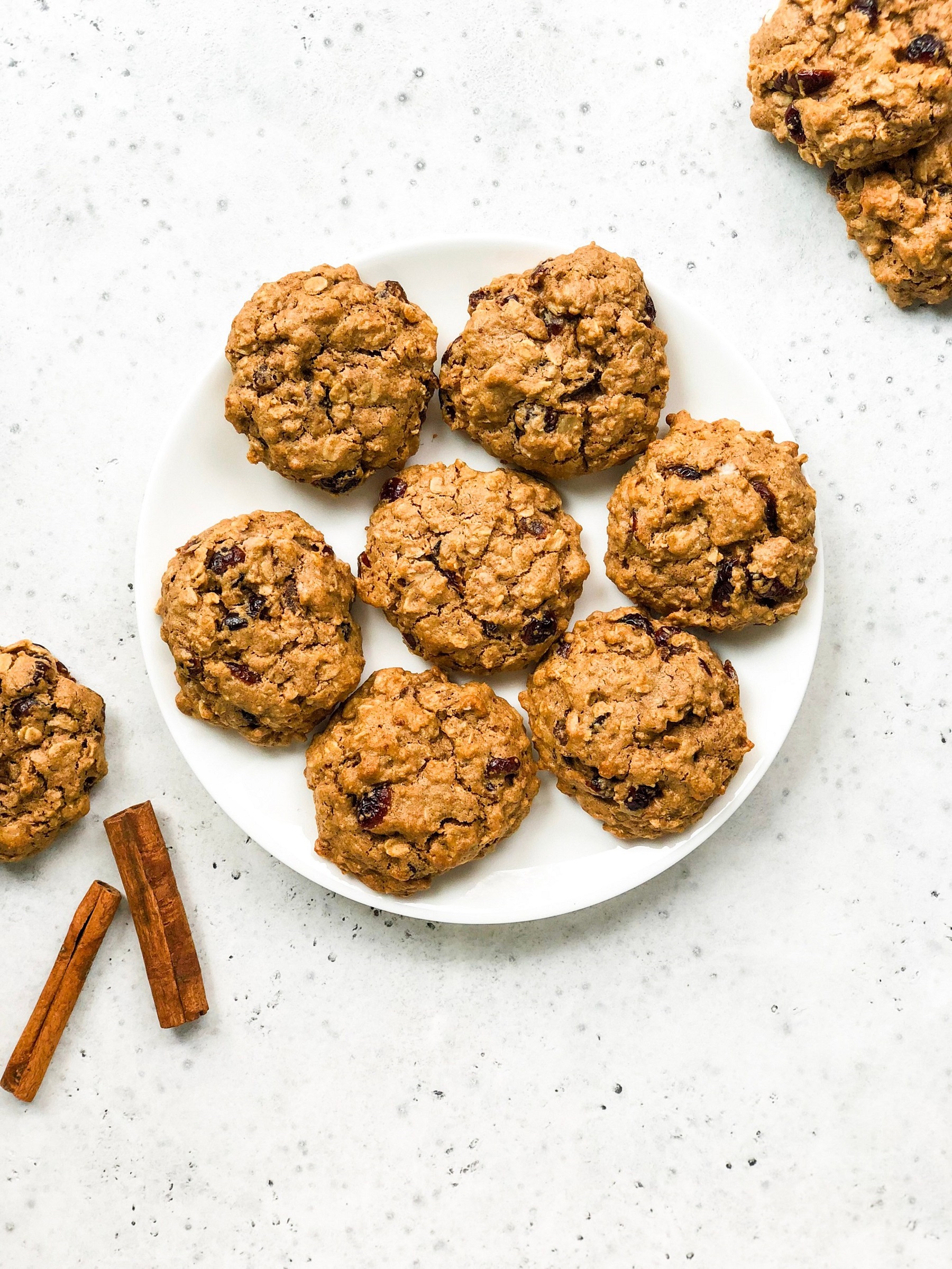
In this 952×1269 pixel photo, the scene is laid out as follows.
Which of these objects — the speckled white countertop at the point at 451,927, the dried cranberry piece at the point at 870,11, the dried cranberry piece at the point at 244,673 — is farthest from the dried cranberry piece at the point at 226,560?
the dried cranberry piece at the point at 870,11

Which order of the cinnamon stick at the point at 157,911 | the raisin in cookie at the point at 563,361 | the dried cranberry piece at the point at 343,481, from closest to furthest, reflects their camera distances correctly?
1. the raisin in cookie at the point at 563,361
2. the dried cranberry piece at the point at 343,481
3. the cinnamon stick at the point at 157,911

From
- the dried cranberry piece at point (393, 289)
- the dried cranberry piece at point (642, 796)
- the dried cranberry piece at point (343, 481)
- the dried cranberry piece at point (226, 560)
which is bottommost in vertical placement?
the dried cranberry piece at point (642, 796)

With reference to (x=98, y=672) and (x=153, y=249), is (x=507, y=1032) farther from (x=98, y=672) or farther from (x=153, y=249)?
(x=153, y=249)

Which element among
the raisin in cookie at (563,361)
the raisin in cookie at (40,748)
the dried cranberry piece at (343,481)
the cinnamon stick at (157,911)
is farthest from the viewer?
the cinnamon stick at (157,911)

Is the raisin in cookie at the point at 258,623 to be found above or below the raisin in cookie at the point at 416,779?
above

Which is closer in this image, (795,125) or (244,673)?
(244,673)

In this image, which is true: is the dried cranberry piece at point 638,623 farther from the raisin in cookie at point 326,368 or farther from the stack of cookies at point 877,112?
the stack of cookies at point 877,112

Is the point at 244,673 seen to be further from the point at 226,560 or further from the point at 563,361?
the point at 563,361

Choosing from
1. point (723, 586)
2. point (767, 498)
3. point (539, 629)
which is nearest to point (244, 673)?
point (539, 629)
